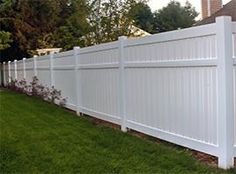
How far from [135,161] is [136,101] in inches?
75.0

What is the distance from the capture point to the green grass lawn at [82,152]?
5.49 m

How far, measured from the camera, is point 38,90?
16.2 meters

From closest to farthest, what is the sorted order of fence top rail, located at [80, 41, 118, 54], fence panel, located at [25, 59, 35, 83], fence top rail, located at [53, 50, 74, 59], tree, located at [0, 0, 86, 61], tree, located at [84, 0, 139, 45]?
fence top rail, located at [80, 41, 118, 54], fence top rail, located at [53, 50, 74, 59], fence panel, located at [25, 59, 35, 83], tree, located at [84, 0, 139, 45], tree, located at [0, 0, 86, 61]

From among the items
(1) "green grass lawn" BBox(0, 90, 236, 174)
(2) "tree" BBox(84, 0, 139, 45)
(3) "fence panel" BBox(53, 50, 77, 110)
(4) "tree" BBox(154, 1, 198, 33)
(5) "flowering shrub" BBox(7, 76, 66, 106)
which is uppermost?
(4) "tree" BBox(154, 1, 198, 33)

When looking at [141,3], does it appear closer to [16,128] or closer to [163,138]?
[16,128]

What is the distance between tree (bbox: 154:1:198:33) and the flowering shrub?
36.1 meters

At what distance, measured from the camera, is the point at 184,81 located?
19.7 feet

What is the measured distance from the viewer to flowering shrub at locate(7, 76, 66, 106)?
13297 mm

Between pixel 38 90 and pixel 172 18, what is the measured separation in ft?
140

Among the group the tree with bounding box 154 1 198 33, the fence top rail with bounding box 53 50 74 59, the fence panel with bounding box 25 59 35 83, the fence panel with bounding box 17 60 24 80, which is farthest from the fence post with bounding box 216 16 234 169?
the tree with bounding box 154 1 198 33

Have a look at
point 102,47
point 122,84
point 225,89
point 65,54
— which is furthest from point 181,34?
point 65,54

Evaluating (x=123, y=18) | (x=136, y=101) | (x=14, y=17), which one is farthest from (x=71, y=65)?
(x=14, y=17)

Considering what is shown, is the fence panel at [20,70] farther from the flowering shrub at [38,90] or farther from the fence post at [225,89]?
the fence post at [225,89]

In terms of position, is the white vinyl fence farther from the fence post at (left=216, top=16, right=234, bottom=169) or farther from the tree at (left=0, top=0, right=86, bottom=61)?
the tree at (left=0, top=0, right=86, bottom=61)
